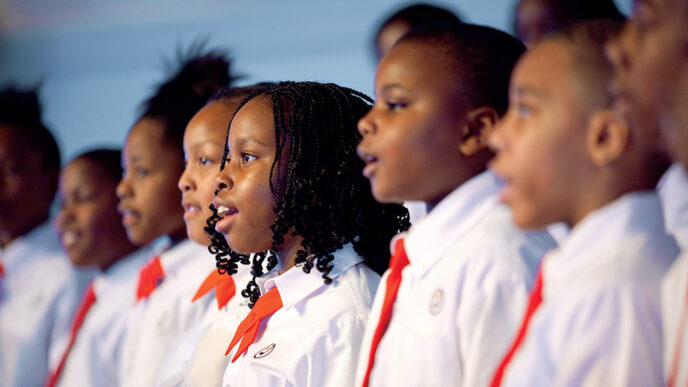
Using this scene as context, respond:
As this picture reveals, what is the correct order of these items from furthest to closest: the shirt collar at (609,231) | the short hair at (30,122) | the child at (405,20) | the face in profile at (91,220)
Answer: the short hair at (30,122)
the face in profile at (91,220)
the child at (405,20)
the shirt collar at (609,231)

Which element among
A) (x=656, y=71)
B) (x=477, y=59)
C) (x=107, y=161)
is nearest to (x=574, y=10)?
(x=477, y=59)

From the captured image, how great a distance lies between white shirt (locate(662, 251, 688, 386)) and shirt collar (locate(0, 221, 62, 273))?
327 centimetres

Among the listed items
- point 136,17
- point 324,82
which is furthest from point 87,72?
point 324,82

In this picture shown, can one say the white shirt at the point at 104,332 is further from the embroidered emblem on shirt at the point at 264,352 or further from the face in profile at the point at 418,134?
the face in profile at the point at 418,134

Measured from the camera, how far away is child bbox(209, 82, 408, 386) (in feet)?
5.98

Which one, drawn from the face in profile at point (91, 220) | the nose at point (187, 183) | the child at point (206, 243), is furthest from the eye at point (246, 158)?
the face in profile at point (91, 220)

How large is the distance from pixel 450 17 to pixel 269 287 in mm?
1469

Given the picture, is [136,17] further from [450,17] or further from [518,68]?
[518,68]

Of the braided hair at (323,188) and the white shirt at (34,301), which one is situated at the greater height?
the braided hair at (323,188)

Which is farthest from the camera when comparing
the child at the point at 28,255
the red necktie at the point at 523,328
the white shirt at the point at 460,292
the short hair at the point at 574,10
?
the child at the point at 28,255

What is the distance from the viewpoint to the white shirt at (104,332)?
293cm

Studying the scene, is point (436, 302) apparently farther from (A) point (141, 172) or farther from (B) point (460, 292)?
(A) point (141, 172)

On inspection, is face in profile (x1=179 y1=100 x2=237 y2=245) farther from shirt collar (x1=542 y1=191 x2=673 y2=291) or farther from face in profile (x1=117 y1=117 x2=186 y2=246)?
shirt collar (x1=542 y1=191 x2=673 y2=291)

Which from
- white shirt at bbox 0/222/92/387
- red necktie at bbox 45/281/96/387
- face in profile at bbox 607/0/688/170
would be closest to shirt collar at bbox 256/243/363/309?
face in profile at bbox 607/0/688/170
